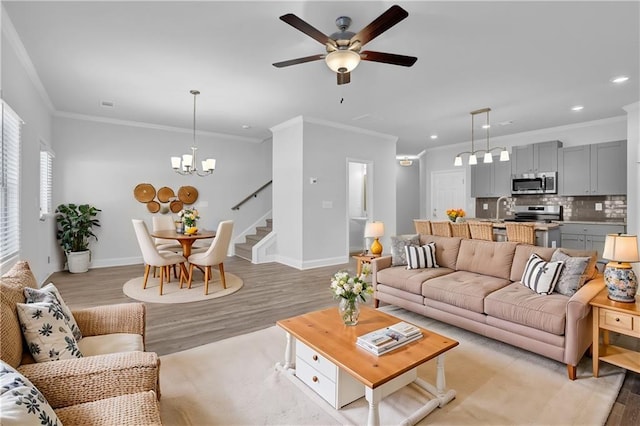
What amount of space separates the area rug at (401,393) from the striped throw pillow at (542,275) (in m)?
0.56

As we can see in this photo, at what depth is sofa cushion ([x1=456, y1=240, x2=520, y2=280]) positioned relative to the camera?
3.32 m

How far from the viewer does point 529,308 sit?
2516 mm

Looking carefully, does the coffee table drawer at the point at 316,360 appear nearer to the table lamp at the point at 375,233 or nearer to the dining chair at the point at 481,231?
the table lamp at the point at 375,233

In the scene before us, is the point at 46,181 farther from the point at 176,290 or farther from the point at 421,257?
the point at 421,257

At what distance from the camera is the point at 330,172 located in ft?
20.9

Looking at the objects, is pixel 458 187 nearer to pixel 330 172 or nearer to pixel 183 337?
pixel 330 172

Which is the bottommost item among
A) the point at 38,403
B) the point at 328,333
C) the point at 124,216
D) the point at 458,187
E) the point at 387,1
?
the point at 328,333

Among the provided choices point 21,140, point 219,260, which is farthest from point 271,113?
point 21,140

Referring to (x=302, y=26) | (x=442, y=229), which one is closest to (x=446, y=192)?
(x=442, y=229)

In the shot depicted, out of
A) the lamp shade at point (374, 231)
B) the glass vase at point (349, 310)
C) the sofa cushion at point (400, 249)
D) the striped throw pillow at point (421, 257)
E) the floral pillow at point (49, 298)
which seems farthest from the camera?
the lamp shade at point (374, 231)

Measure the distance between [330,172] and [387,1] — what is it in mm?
3939

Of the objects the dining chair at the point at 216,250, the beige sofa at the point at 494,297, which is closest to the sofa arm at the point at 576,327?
the beige sofa at the point at 494,297

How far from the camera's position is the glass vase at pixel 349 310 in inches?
87.7

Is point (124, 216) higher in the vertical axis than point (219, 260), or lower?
higher
